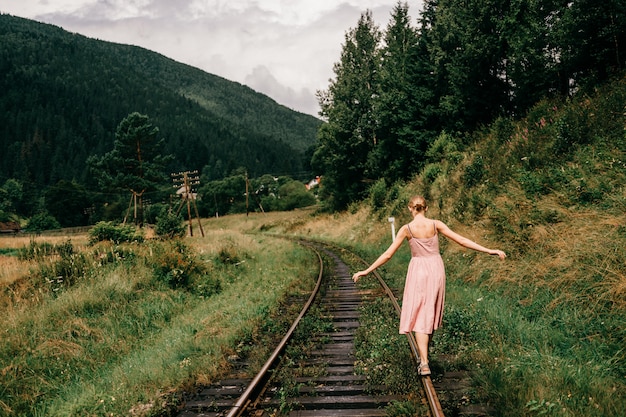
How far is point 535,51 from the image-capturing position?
1775 centimetres

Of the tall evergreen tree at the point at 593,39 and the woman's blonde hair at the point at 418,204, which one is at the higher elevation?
the tall evergreen tree at the point at 593,39

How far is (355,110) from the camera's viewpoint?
36.7 m

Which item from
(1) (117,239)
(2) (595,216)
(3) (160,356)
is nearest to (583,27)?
(2) (595,216)

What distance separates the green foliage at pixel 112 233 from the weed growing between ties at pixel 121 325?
9.26 feet

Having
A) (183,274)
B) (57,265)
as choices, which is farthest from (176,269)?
(57,265)

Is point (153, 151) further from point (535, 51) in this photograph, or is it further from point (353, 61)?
point (535, 51)

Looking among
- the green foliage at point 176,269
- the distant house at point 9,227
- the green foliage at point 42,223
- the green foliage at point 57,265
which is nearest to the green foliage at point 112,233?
the green foliage at point 57,265

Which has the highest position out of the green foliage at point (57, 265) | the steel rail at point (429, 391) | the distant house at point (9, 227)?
the green foliage at point (57, 265)

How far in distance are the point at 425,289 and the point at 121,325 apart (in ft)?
23.2

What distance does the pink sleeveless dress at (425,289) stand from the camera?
4.90 m

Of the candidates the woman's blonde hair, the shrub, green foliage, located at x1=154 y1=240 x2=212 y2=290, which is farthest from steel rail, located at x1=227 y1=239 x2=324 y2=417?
green foliage, located at x1=154 y1=240 x2=212 y2=290

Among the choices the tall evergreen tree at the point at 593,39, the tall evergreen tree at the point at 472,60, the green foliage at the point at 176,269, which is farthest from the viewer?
the tall evergreen tree at the point at 472,60

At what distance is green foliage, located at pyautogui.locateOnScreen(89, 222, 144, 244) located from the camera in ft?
57.8

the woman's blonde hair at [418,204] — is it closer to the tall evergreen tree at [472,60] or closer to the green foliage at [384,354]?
the green foliage at [384,354]
